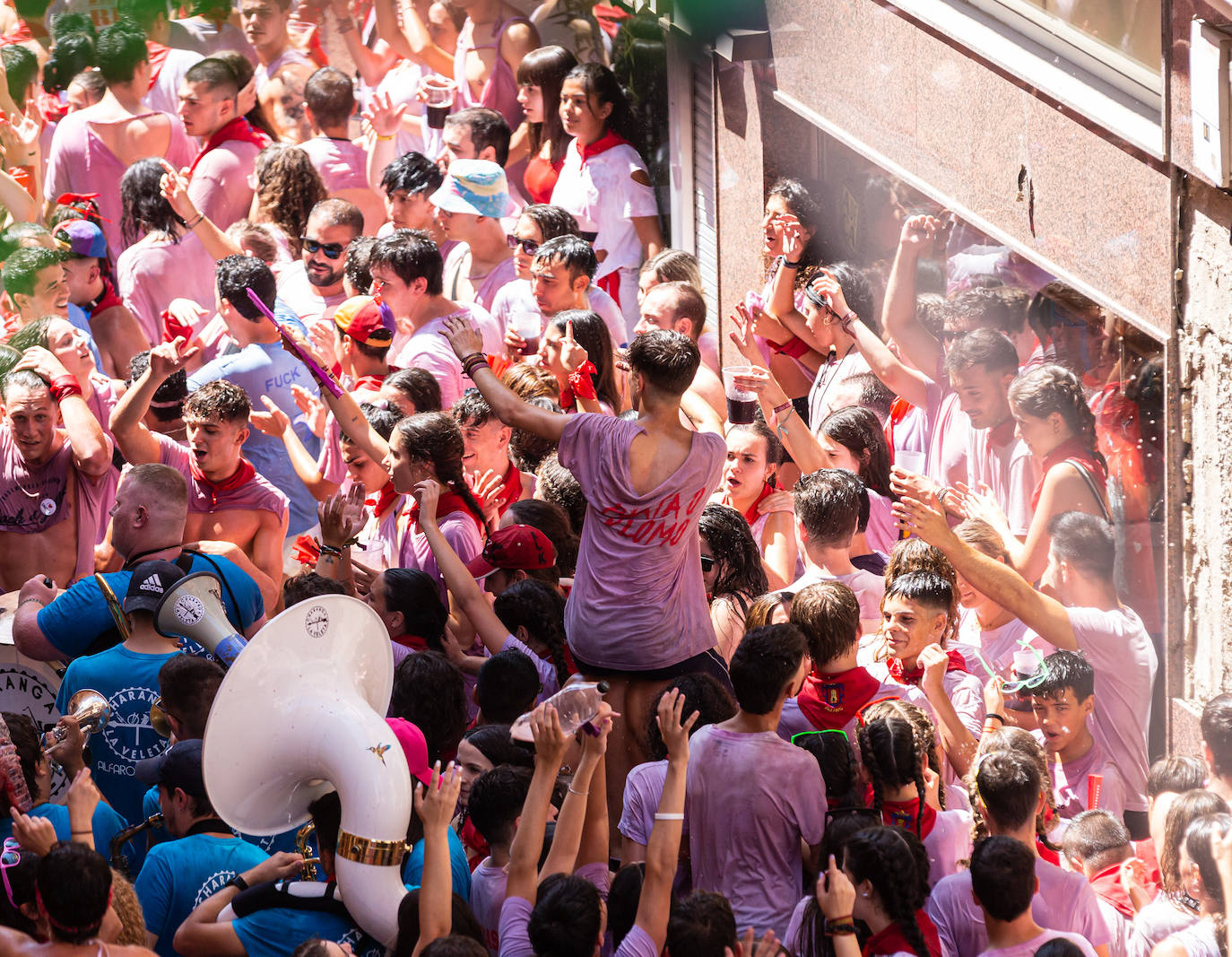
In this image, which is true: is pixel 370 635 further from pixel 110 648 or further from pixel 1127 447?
pixel 1127 447

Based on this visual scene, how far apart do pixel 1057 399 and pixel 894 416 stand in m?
0.97

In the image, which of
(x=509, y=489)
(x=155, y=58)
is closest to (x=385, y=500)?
(x=509, y=489)

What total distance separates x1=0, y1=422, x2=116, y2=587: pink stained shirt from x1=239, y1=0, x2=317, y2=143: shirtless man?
4.47 meters

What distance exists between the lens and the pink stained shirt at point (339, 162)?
8906mm

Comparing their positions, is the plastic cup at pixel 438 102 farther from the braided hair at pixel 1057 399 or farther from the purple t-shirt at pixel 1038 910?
the purple t-shirt at pixel 1038 910

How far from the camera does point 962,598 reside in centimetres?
522

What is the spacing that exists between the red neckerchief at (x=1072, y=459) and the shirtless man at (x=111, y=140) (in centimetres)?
574

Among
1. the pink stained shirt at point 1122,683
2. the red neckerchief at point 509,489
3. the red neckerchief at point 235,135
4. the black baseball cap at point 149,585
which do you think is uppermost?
the red neckerchief at point 235,135

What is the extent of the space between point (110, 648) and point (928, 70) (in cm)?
A: 399

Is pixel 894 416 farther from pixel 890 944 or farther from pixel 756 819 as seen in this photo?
pixel 890 944

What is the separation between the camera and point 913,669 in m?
4.59

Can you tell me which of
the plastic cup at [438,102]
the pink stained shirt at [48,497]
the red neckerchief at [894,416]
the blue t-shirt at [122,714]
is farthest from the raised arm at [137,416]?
the plastic cup at [438,102]

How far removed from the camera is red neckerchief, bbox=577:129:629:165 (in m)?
8.42

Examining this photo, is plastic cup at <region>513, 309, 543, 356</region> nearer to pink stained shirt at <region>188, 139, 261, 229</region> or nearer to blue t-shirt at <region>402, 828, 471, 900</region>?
pink stained shirt at <region>188, 139, 261, 229</region>
